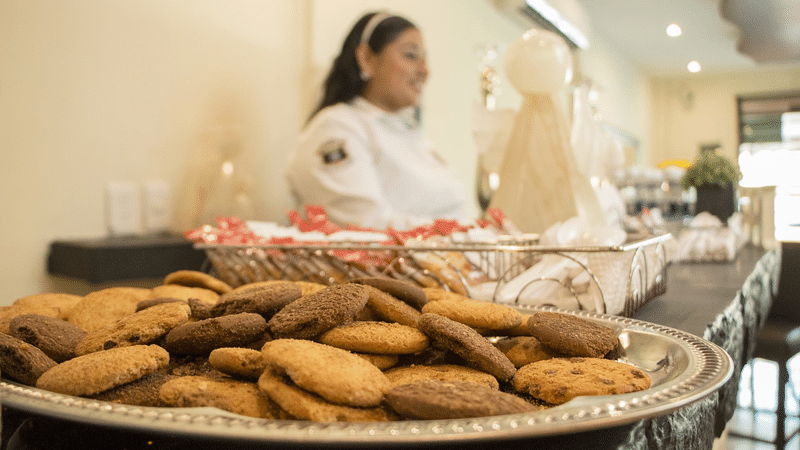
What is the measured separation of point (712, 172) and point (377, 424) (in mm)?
1884

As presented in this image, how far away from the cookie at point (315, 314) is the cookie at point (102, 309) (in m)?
0.19

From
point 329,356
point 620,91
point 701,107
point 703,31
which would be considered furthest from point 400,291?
point 701,107

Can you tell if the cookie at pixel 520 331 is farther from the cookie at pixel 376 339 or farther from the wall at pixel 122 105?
the wall at pixel 122 105

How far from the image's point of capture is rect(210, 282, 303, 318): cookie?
44 cm

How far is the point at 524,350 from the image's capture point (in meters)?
0.45

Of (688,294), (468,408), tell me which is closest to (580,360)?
(468,408)

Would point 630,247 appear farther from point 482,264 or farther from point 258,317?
point 258,317

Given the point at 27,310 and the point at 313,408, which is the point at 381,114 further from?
the point at 313,408

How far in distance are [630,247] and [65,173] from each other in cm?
137

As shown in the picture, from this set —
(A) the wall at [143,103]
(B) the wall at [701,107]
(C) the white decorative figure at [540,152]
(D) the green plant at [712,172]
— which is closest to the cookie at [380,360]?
(C) the white decorative figure at [540,152]

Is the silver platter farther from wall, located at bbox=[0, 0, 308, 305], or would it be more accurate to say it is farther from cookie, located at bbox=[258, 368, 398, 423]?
wall, located at bbox=[0, 0, 308, 305]

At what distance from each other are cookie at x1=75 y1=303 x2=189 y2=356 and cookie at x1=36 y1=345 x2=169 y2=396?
1.5 inches

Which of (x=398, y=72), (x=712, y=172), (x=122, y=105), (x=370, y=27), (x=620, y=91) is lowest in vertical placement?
(x=712, y=172)

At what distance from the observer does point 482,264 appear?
746 millimetres
